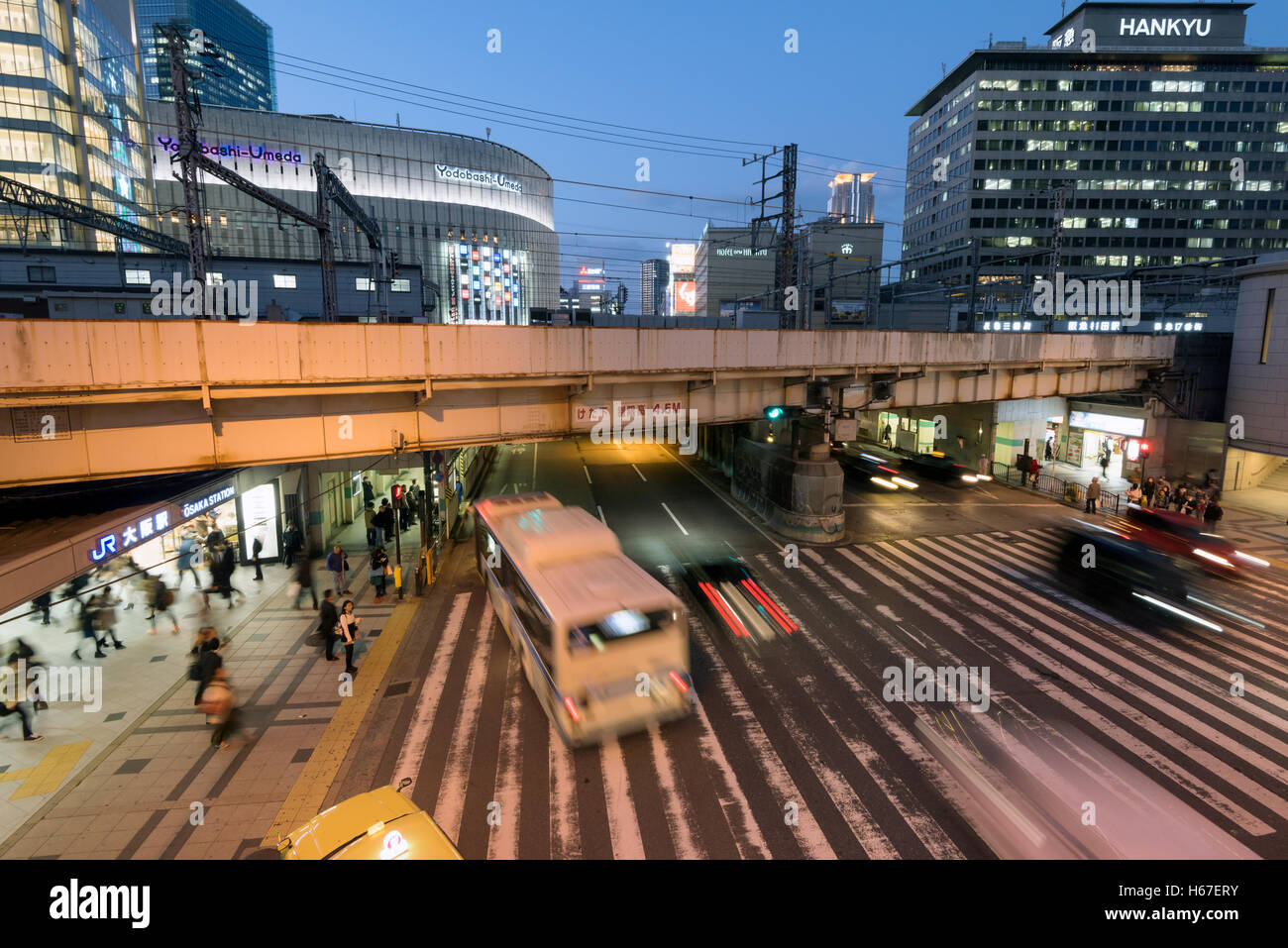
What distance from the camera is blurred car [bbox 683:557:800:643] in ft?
49.6

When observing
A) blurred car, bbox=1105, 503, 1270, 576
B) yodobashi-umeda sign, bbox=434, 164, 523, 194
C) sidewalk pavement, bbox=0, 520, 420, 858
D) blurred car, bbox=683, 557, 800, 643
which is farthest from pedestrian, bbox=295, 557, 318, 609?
yodobashi-umeda sign, bbox=434, 164, 523, 194

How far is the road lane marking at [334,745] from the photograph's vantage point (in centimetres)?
870

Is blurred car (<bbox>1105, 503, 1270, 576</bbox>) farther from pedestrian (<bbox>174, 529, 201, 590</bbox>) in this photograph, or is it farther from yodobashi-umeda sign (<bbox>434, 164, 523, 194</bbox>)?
yodobashi-umeda sign (<bbox>434, 164, 523, 194</bbox>)

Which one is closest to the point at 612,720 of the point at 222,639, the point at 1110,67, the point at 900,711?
the point at 900,711

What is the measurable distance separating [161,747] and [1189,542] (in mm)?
28165

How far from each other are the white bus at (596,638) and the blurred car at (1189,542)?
19.1m

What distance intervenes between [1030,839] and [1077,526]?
69.0 ft

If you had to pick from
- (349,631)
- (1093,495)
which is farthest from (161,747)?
(1093,495)

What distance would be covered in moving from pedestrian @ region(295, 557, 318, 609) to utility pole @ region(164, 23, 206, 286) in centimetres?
826

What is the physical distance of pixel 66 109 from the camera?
5038 centimetres

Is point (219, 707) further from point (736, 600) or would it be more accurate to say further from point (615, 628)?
point (736, 600)

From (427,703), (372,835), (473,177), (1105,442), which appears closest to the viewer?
(372,835)

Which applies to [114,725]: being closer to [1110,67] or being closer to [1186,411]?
[1186,411]
